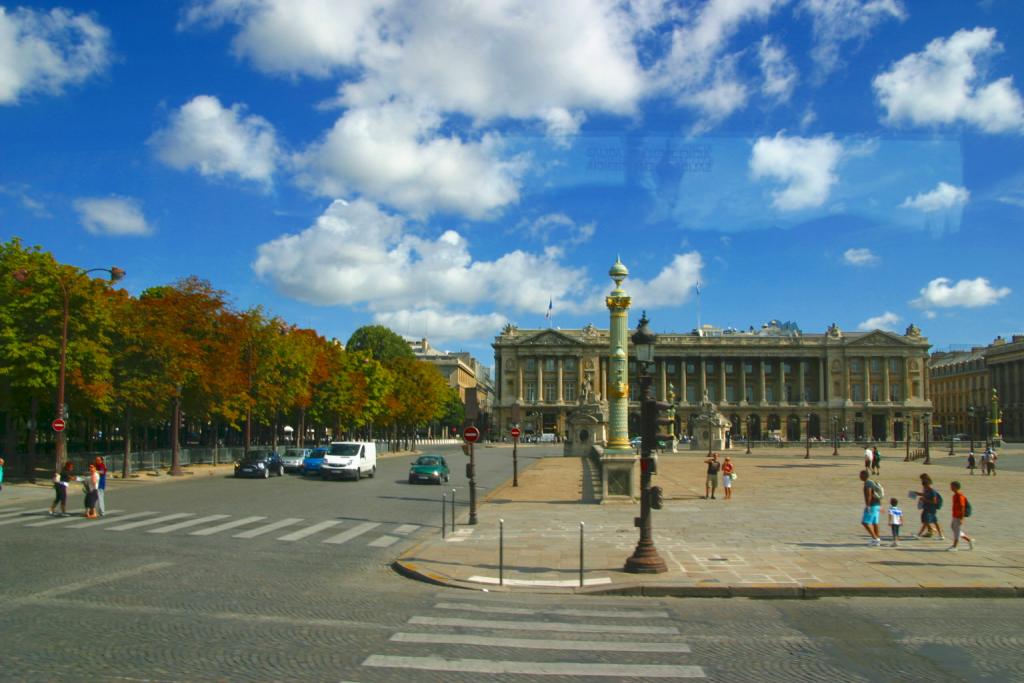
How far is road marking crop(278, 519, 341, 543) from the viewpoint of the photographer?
2142 cm

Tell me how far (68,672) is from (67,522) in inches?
647

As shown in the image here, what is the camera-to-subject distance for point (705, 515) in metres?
26.9

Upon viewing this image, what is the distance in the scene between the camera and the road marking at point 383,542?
2038 cm

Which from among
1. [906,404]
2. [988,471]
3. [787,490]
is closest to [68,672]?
[787,490]

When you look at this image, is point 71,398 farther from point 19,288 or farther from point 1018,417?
point 1018,417

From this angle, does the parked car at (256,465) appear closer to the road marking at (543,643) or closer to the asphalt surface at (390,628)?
the asphalt surface at (390,628)

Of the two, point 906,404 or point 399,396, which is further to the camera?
point 906,404

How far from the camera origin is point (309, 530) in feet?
75.3

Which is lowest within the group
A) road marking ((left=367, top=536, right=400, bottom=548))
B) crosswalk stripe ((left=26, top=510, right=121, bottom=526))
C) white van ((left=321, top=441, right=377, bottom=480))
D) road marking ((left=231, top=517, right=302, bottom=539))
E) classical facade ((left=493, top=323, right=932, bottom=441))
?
road marking ((left=367, top=536, right=400, bottom=548))

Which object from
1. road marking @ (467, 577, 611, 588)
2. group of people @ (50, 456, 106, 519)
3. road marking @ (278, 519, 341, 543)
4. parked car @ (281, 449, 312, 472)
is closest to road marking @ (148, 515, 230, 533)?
group of people @ (50, 456, 106, 519)

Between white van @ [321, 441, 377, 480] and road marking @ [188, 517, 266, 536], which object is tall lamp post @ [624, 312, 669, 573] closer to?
road marking @ [188, 517, 266, 536]

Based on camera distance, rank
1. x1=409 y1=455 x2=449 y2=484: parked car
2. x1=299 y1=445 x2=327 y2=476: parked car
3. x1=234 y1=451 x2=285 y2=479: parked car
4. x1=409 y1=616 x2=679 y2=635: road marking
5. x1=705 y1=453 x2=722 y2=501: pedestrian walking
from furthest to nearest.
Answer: x1=299 y1=445 x2=327 y2=476: parked car → x1=234 y1=451 x2=285 y2=479: parked car → x1=409 y1=455 x2=449 y2=484: parked car → x1=705 y1=453 x2=722 y2=501: pedestrian walking → x1=409 y1=616 x2=679 y2=635: road marking

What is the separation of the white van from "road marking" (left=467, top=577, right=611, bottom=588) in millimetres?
Result: 29771

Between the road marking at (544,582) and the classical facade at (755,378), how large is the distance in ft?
474
